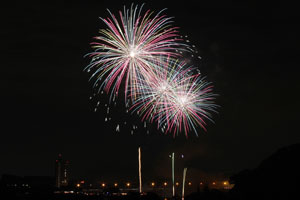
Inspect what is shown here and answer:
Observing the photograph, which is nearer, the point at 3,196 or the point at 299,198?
the point at 299,198

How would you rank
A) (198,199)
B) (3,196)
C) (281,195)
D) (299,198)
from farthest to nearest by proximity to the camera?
(3,196) < (198,199) < (281,195) < (299,198)

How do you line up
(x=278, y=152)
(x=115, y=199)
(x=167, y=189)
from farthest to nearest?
(x=167, y=189) < (x=115, y=199) < (x=278, y=152)

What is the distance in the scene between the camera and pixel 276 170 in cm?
4112

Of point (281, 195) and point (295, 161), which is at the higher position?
point (295, 161)

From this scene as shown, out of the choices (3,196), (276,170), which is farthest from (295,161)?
(3,196)

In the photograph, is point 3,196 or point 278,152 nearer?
point 278,152

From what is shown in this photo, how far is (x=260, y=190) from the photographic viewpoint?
4166cm

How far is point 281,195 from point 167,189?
131 metres

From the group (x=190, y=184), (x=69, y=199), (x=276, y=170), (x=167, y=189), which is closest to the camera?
(x=276, y=170)

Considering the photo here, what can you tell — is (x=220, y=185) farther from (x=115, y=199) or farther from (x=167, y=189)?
(x=115, y=199)

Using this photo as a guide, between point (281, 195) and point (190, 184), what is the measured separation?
11609cm

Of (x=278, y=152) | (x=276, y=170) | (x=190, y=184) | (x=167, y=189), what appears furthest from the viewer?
(x=167, y=189)

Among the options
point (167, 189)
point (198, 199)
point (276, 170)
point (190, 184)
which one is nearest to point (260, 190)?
point (276, 170)

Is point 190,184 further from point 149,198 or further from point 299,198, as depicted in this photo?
point 299,198
